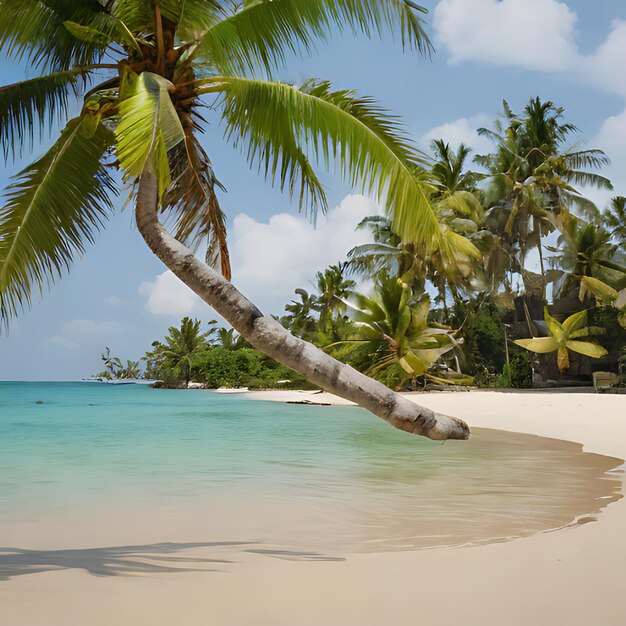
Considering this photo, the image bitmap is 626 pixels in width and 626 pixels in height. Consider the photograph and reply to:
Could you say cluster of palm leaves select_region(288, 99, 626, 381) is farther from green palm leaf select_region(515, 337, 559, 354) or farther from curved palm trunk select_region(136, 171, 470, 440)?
curved palm trunk select_region(136, 171, 470, 440)

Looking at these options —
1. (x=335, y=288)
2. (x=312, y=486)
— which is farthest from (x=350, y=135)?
(x=335, y=288)

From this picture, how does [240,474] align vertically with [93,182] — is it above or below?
below

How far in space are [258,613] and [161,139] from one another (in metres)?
2.40

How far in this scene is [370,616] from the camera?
2.88 m

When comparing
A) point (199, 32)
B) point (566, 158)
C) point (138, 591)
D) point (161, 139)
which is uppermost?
point (566, 158)

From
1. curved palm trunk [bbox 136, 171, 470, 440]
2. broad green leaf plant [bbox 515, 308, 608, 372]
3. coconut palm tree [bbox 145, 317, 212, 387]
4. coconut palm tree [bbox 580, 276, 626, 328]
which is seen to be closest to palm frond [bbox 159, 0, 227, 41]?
curved palm trunk [bbox 136, 171, 470, 440]

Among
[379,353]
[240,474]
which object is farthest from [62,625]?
[379,353]

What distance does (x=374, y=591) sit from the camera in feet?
10.7

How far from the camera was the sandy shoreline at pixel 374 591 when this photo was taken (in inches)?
113

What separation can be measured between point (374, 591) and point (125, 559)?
1.76 metres

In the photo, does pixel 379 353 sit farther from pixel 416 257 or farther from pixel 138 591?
pixel 138 591

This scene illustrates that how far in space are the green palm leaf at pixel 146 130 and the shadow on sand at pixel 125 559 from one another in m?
2.16

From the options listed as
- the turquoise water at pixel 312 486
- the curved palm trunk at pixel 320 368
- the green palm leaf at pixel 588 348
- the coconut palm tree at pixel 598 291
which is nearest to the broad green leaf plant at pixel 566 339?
the green palm leaf at pixel 588 348

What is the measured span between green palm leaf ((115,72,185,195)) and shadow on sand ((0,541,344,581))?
216 cm
